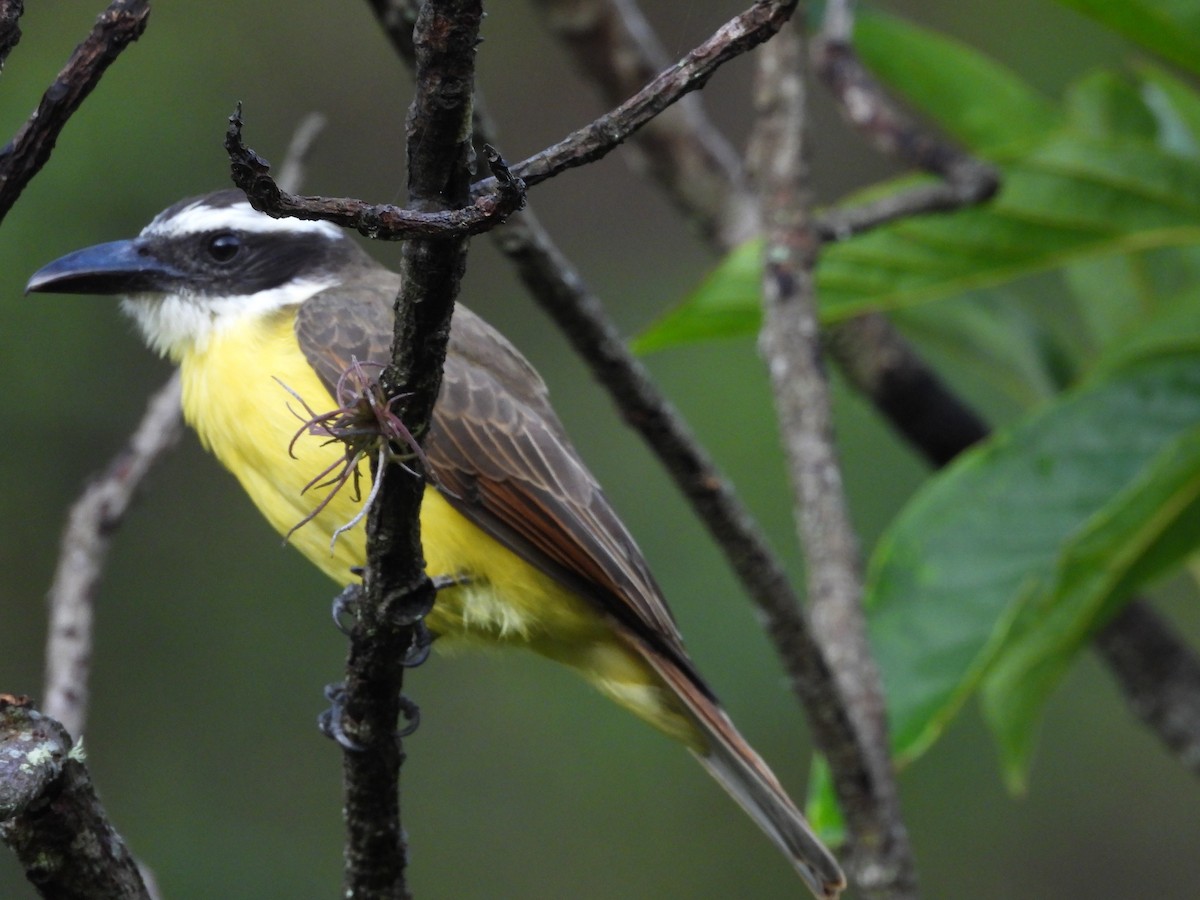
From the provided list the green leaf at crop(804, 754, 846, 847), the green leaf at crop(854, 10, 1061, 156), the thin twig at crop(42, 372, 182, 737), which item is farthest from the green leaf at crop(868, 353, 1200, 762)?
the thin twig at crop(42, 372, 182, 737)

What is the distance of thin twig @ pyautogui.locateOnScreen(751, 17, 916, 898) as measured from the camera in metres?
3.22

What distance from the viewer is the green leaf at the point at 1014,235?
3.56 m

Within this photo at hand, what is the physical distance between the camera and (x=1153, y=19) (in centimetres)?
331

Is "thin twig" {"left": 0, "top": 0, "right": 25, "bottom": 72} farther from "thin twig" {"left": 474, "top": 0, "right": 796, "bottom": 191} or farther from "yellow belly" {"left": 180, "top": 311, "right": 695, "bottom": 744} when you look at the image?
"yellow belly" {"left": 180, "top": 311, "right": 695, "bottom": 744}

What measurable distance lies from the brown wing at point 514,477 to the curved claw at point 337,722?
21.0 inches

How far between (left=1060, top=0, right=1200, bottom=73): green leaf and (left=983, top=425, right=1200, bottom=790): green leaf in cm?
82

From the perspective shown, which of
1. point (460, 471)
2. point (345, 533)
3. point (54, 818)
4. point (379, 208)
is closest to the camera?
point (379, 208)

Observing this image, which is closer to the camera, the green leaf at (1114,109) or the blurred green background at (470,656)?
the green leaf at (1114,109)

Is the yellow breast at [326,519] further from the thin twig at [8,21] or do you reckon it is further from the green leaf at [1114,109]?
the green leaf at [1114,109]

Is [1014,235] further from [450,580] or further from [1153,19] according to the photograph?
[450,580]

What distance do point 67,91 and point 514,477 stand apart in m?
1.64

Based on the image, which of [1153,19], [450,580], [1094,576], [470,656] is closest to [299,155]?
[450,580]

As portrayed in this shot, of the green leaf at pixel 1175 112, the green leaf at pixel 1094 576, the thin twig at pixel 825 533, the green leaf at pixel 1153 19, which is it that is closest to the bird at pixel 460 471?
the thin twig at pixel 825 533

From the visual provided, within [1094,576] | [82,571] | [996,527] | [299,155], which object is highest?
[299,155]
